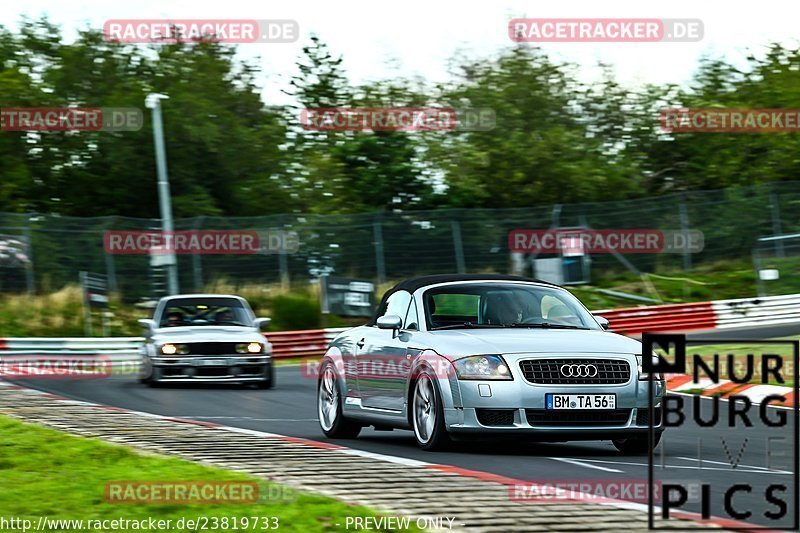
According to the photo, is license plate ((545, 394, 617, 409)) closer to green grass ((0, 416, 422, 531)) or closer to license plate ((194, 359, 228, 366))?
green grass ((0, 416, 422, 531))

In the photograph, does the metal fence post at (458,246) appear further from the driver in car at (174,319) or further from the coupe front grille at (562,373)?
the coupe front grille at (562,373)

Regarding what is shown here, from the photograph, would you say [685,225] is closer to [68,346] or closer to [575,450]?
[68,346]

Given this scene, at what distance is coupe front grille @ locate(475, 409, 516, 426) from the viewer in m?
11.3

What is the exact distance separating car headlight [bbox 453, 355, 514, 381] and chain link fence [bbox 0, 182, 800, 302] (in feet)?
77.6

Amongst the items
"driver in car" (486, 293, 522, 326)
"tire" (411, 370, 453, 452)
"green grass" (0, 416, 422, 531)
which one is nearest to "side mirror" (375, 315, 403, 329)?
"tire" (411, 370, 453, 452)

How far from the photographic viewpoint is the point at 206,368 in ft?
70.2

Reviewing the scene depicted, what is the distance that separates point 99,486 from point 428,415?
398 centimetres

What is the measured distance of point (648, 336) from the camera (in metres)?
6.96

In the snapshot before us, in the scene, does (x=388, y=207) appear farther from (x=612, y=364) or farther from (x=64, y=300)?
(x=612, y=364)

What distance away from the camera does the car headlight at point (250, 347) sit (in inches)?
851

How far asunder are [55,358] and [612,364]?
66.3 ft

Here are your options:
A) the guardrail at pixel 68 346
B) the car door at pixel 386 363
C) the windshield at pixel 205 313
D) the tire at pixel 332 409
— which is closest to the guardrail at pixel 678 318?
the guardrail at pixel 68 346

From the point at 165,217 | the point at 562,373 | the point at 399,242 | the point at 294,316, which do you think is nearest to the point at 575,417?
the point at 562,373

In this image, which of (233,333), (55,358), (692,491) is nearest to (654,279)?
(55,358)
